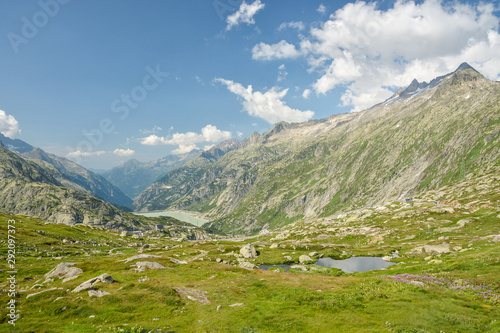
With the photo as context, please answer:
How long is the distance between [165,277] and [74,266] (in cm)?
2056

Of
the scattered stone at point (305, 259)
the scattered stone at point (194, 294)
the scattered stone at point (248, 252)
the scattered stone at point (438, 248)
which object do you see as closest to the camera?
the scattered stone at point (194, 294)

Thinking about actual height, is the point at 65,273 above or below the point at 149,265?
above

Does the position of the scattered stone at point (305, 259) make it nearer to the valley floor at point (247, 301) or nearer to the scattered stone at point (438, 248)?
the valley floor at point (247, 301)

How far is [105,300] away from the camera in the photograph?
98.1 feet

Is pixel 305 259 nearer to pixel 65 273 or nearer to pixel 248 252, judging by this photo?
pixel 248 252

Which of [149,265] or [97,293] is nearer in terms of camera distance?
[97,293]

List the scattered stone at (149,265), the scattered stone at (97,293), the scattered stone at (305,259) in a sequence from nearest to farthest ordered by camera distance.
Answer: the scattered stone at (97,293), the scattered stone at (149,265), the scattered stone at (305,259)

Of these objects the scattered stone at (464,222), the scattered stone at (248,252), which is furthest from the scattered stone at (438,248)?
the scattered stone at (248,252)

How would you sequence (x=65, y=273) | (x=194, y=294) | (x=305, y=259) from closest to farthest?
(x=194, y=294)
(x=65, y=273)
(x=305, y=259)

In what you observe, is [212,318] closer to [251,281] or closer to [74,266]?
[251,281]

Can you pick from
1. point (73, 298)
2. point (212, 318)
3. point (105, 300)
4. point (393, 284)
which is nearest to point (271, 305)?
point (212, 318)

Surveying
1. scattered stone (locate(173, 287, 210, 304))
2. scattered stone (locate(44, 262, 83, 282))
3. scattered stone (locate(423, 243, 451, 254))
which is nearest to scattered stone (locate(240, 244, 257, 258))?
scattered stone (locate(173, 287, 210, 304))

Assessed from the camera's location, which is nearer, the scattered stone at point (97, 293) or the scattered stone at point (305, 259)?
the scattered stone at point (97, 293)

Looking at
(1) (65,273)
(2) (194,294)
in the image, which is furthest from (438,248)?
(1) (65,273)
